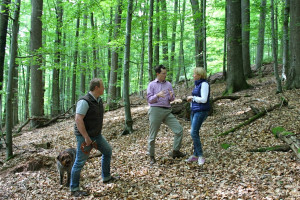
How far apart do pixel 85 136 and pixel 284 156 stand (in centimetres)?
377

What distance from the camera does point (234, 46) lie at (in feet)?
33.4

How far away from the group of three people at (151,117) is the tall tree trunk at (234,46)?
6.26 metres

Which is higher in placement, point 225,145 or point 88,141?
point 88,141

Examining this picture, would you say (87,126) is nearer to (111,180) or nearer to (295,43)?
(111,180)

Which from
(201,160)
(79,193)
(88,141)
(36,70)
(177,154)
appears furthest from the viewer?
(36,70)

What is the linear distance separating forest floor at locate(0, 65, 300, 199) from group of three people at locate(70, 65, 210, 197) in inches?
12.9

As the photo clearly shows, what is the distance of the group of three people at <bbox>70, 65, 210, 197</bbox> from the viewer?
150 inches

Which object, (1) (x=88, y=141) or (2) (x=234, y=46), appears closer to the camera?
(1) (x=88, y=141)

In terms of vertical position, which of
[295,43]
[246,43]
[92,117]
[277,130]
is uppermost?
[246,43]

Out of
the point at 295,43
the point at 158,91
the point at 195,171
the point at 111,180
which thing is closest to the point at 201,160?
the point at 195,171

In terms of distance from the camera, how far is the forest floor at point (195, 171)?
3705 millimetres

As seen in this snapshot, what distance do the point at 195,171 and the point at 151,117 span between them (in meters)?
1.44

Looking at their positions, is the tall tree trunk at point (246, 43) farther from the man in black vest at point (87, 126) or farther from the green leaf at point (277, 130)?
the man in black vest at point (87, 126)

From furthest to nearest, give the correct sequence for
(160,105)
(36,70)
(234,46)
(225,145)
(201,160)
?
1. (36,70)
2. (234,46)
3. (225,145)
4. (160,105)
5. (201,160)
